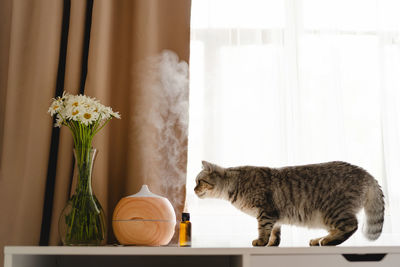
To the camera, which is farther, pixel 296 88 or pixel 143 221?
pixel 296 88

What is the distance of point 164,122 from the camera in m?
1.66

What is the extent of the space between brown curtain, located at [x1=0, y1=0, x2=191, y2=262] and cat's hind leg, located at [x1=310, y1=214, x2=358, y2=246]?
54cm

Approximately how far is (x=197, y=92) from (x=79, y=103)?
535 millimetres

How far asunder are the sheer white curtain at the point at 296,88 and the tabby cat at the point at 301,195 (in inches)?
7.6

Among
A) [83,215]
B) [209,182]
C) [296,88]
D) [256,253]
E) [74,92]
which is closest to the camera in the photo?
[256,253]

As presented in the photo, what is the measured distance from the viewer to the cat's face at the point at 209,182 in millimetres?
1492

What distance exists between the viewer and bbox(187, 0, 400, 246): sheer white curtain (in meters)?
1.71

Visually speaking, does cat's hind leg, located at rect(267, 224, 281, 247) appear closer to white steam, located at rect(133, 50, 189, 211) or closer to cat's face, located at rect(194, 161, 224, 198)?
cat's face, located at rect(194, 161, 224, 198)

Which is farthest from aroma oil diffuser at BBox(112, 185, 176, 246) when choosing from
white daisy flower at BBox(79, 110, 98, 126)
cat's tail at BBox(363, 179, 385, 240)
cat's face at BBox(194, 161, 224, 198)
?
cat's tail at BBox(363, 179, 385, 240)

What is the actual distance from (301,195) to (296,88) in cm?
50

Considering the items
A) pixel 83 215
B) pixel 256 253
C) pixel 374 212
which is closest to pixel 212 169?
pixel 256 253

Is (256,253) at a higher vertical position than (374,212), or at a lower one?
lower

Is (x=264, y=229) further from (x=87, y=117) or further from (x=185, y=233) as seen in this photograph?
(x=87, y=117)

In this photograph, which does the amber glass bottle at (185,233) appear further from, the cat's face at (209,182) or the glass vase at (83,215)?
the glass vase at (83,215)
